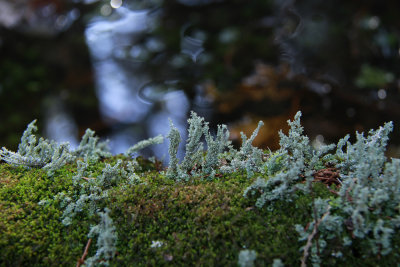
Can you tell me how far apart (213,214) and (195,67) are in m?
5.13

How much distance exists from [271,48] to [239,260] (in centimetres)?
600

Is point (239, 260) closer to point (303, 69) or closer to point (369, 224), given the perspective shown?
point (369, 224)

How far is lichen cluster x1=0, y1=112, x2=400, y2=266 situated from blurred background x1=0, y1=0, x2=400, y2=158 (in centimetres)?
315

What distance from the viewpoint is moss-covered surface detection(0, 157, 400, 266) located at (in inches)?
58.7

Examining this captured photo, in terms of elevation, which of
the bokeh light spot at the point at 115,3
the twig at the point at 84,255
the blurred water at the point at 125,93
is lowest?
the twig at the point at 84,255

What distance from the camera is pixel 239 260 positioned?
4.56ft

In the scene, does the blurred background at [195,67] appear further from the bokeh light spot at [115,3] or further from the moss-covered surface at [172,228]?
the moss-covered surface at [172,228]

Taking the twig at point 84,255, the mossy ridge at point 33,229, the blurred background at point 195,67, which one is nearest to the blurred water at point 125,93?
the blurred background at point 195,67

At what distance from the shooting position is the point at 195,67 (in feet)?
21.1

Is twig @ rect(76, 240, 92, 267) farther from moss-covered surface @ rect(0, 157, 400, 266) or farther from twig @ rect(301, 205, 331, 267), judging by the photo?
twig @ rect(301, 205, 331, 267)

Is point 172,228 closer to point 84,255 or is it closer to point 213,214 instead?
point 213,214

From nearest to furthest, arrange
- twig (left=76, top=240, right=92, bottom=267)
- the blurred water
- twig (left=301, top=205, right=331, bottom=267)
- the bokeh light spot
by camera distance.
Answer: twig (left=301, top=205, right=331, bottom=267) < twig (left=76, top=240, right=92, bottom=267) < the blurred water < the bokeh light spot

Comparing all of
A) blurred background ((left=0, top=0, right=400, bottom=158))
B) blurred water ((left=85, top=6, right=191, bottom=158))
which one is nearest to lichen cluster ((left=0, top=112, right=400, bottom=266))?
blurred water ((left=85, top=6, right=191, bottom=158))

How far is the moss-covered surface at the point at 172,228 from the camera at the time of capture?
149cm
